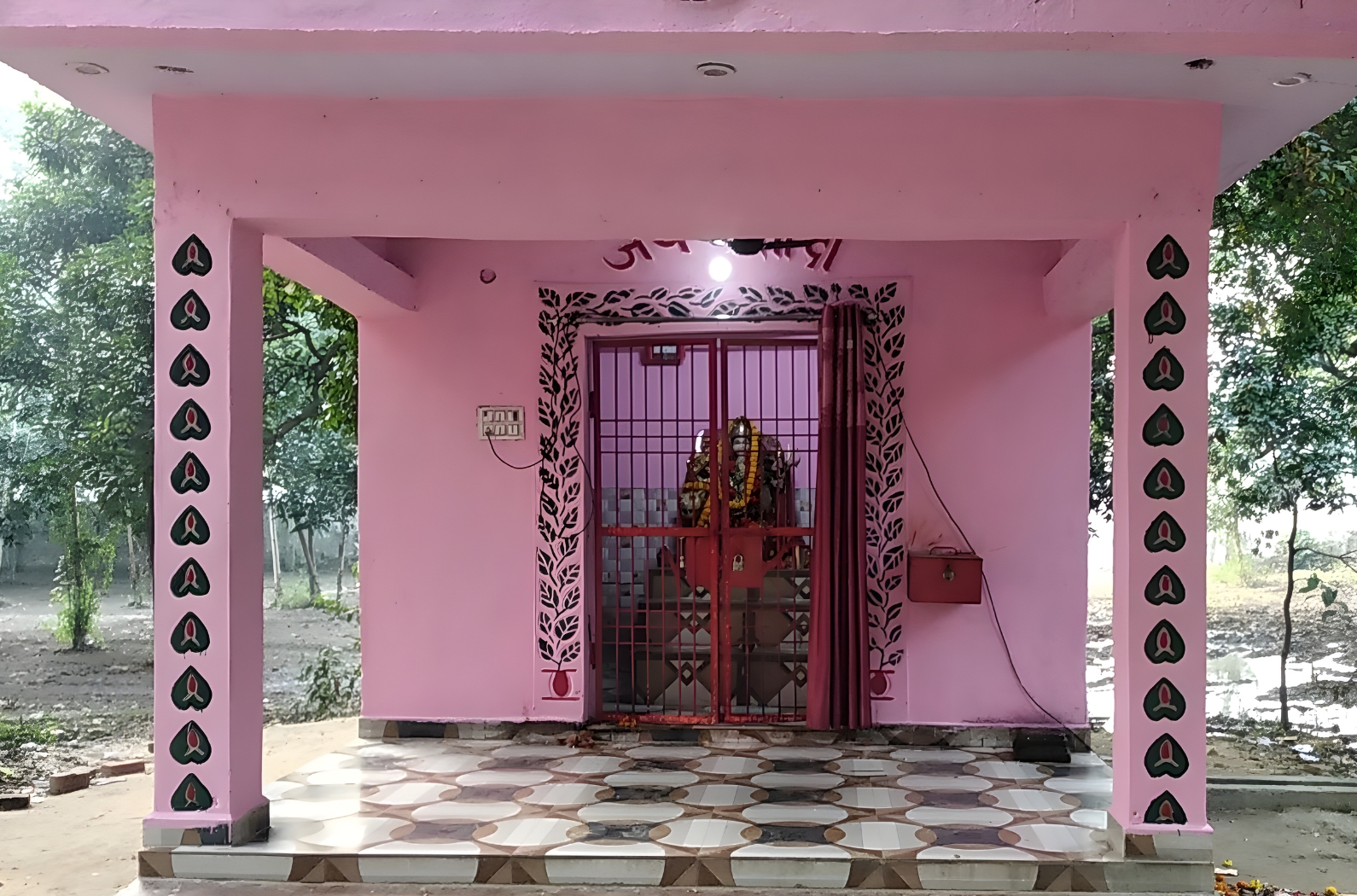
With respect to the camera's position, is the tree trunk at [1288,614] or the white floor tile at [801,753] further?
the tree trunk at [1288,614]

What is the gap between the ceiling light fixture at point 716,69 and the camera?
384cm

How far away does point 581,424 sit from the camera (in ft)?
21.3

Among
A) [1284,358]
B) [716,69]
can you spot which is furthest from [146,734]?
[1284,358]

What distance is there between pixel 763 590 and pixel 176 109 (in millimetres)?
4284

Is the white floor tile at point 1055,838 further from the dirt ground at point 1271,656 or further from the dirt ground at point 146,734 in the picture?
the dirt ground at point 1271,656

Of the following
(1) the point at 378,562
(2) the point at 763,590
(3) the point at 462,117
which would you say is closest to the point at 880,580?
(2) the point at 763,590

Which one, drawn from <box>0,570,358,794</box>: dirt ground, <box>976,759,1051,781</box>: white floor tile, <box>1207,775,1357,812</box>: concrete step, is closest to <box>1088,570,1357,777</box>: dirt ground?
<box>1207,775,1357,812</box>: concrete step

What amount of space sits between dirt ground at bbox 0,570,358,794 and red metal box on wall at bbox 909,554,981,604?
837cm

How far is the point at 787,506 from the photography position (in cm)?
681

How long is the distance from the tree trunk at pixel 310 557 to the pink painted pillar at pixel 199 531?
11002 millimetres

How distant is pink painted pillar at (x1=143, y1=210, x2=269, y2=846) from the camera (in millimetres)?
4270

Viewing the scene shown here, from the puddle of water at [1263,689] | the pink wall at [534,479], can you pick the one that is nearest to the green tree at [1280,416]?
the puddle of water at [1263,689]

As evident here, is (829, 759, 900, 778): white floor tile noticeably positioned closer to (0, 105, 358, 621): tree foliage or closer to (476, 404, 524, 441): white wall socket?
(476, 404, 524, 441): white wall socket

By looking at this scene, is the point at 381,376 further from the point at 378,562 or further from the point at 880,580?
the point at 880,580
